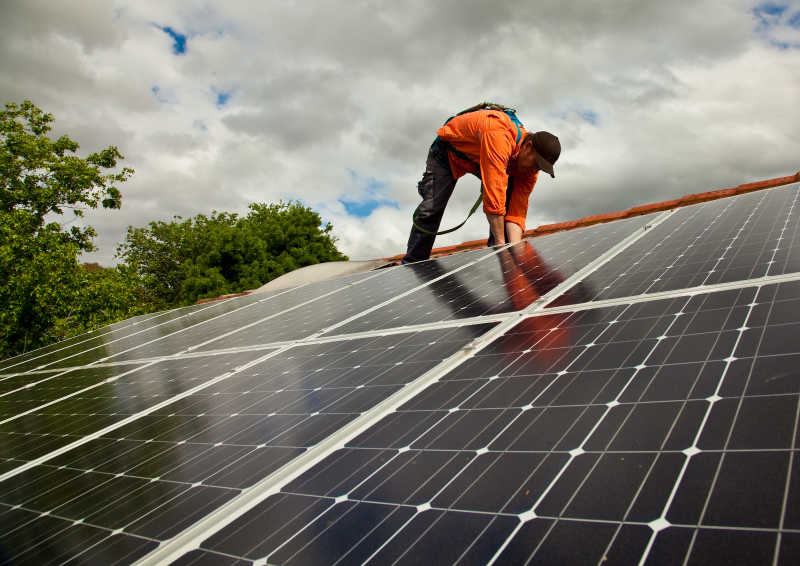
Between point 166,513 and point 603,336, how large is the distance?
2.11 meters

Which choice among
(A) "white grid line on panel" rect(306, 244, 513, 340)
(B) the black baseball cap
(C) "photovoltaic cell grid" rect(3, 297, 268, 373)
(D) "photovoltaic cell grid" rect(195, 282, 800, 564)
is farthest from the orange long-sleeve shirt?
(D) "photovoltaic cell grid" rect(195, 282, 800, 564)

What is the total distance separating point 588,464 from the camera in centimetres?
151

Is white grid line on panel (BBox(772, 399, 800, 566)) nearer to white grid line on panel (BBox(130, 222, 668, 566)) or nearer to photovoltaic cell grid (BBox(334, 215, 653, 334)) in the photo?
white grid line on panel (BBox(130, 222, 668, 566))

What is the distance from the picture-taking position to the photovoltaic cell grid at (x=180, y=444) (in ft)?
6.93

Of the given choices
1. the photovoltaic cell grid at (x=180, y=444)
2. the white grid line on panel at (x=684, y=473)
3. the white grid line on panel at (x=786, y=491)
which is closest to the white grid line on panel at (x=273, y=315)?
the photovoltaic cell grid at (x=180, y=444)

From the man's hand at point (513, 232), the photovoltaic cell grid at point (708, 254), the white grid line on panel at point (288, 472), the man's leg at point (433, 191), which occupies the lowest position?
the white grid line on panel at point (288, 472)

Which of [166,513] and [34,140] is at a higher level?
[34,140]

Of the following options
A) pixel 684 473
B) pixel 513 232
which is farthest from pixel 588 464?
pixel 513 232

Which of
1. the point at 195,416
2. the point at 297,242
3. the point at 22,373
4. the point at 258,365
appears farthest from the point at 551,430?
the point at 297,242

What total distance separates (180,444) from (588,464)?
2.20 m

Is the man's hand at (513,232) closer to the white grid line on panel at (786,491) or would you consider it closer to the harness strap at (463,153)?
the harness strap at (463,153)

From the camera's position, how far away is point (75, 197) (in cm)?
2961

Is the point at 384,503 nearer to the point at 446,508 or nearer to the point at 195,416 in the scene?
the point at 446,508

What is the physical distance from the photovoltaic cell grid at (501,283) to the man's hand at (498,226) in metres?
1.13
